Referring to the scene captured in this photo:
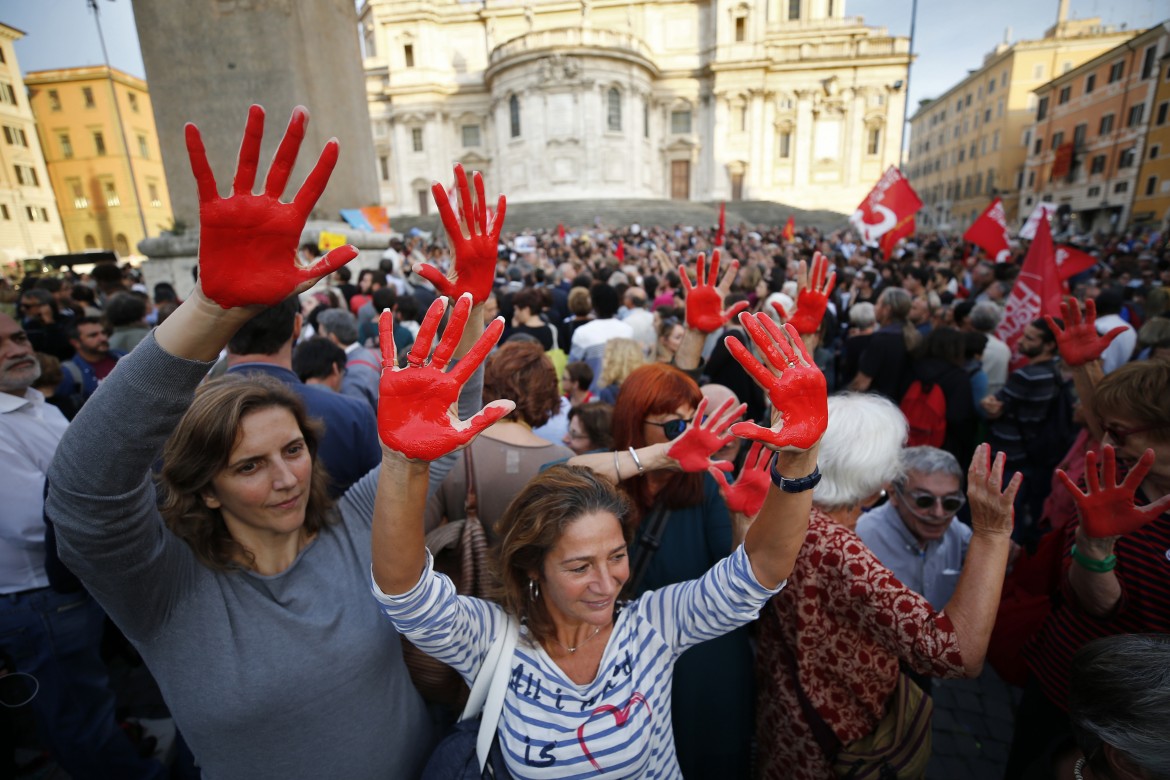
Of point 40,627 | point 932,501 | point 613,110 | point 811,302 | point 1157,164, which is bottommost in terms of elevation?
point 40,627

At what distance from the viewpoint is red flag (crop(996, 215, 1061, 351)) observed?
5.03m

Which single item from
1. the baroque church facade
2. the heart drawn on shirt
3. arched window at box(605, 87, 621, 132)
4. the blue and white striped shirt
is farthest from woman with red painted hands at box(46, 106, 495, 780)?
arched window at box(605, 87, 621, 132)

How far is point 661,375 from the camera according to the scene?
221 centimetres

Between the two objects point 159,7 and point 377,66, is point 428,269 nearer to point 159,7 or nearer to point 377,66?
point 159,7

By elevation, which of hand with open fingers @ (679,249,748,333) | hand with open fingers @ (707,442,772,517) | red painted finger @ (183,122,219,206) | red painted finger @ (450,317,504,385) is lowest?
hand with open fingers @ (707,442,772,517)

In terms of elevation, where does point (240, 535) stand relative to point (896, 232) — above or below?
below

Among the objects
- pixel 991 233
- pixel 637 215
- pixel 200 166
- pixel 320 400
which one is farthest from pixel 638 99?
pixel 200 166

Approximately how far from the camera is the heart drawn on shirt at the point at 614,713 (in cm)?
142

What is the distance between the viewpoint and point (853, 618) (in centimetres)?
169

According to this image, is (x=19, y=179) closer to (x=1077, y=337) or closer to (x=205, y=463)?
(x=205, y=463)

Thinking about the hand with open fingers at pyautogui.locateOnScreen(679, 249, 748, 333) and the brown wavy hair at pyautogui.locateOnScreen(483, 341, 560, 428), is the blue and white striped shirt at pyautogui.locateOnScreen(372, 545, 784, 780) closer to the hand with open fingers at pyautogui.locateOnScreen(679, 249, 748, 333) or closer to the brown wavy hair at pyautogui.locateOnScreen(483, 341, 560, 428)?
the brown wavy hair at pyautogui.locateOnScreen(483, 341, 560, 428)

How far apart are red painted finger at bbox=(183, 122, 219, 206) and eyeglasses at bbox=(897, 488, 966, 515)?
2.41 m

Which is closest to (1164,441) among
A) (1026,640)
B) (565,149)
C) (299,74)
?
(1026,640)

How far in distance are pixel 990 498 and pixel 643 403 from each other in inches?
44.9
